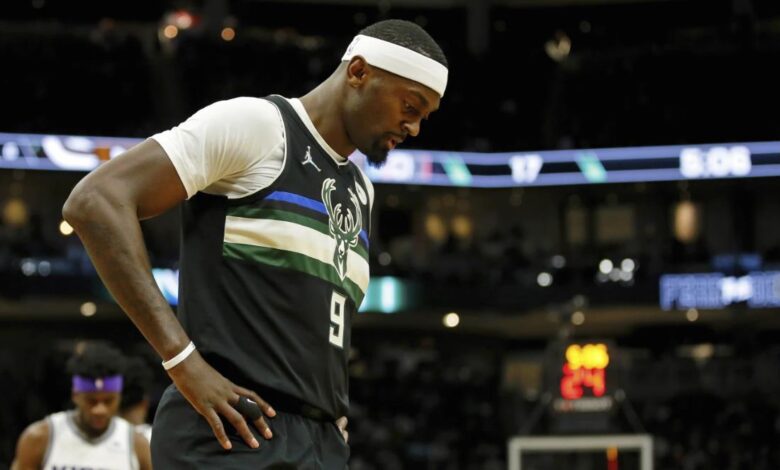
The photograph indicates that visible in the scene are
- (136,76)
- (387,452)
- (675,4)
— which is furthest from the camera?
(675,4)

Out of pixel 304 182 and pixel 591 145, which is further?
pixel 591 145

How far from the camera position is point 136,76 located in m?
23.2

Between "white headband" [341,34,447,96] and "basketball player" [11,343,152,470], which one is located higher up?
"white headband" [341,34,447,96]

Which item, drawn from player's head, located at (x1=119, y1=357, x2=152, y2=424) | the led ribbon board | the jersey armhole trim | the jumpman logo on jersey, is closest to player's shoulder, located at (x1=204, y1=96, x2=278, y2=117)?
the jumpman logo on jersey

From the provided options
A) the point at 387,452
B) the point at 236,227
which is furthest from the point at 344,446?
the point at 387,452

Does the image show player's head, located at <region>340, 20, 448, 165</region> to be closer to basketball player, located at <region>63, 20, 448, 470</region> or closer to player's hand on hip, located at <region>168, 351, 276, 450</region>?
basketball player, located at <region>63, 20, 448, 470</region>

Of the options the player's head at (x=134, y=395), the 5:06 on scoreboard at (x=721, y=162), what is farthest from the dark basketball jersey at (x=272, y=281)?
the 5:06 on scoreboard at (x=721, y=162)

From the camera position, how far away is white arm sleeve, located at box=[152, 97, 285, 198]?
8.96 ft

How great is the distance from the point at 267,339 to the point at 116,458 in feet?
13.3

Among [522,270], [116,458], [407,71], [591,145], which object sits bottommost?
[116,458]

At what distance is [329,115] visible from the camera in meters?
3.03

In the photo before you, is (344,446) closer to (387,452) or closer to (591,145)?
(387,452)

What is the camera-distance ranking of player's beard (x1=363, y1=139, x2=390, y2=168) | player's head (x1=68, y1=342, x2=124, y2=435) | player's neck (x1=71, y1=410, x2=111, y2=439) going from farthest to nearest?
player's neck (x1=71, y1=410, x2=111, y2=439) → player's head (x1=68, y1=342, x2=124, y2=435) → player's beard (x1=363, y1=139, x2=390, y2=168)

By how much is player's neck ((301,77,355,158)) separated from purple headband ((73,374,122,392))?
3.68 m
